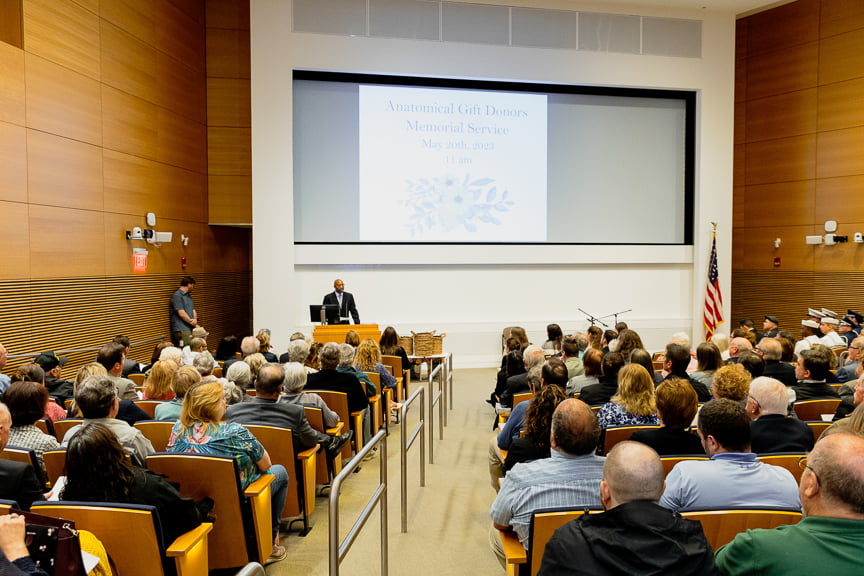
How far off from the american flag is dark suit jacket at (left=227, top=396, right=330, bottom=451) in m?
10.4

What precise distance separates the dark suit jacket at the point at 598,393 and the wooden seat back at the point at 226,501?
224 cm

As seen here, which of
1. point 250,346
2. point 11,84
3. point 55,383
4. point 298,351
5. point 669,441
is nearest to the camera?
point 669,441

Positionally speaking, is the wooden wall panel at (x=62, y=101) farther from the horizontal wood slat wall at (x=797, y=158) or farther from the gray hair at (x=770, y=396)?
the horizontal wood slat wall at (x=797, y=158)

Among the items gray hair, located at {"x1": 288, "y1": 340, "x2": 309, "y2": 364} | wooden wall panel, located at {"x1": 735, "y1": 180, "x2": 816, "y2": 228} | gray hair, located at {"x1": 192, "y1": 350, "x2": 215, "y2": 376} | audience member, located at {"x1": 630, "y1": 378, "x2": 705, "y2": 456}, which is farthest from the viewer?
wooden wall panel, located at {"x1": 735, "y1": 180, "x2": 816, "y2": 228}

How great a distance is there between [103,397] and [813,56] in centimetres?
1377

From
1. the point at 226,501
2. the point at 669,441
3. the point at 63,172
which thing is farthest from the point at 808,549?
the point at 63,172

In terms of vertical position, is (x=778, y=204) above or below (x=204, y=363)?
above

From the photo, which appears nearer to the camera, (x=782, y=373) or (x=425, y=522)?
(x=425, y=522)

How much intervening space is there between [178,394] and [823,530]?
12.0 ft

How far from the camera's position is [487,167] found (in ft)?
38.7

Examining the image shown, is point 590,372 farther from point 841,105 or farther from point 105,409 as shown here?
point 841,105

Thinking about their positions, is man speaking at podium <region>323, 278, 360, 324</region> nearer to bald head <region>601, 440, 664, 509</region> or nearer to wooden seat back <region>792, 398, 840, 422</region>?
wooden seat back <region>792, 398, 840, 422</region>

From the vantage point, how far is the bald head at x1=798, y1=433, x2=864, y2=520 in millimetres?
1543

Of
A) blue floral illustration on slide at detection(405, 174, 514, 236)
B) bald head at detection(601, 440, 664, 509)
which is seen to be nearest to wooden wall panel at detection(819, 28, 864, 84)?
blue floral illustration on slide at detection(405, 174, 514, 236)
